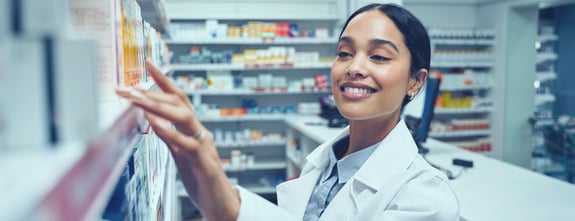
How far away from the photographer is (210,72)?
21.0 ft

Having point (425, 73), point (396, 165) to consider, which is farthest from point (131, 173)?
point (425, 73)

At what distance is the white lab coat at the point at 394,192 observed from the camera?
1384mm

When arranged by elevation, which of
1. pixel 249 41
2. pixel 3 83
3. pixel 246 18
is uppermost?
pixel 246 18

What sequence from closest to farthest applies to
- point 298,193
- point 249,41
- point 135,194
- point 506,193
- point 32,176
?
point 32,176, point 135,194, point 298,193, point 506,193, point 249,41

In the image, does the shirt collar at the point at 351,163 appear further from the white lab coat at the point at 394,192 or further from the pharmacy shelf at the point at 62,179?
the pharmacy shelf at the point at 62,179

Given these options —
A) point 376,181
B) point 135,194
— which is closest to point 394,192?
point 376,181

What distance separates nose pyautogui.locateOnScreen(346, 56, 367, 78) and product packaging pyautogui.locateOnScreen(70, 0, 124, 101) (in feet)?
2.54

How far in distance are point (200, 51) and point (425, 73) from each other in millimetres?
5133

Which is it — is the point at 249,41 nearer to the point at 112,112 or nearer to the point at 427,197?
the point at 427,197

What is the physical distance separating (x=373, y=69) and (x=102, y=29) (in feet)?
2.84

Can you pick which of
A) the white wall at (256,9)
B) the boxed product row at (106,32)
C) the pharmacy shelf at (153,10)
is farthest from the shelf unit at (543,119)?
the boxed product row at (106,32)

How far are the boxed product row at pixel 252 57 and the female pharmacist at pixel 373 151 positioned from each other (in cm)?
453

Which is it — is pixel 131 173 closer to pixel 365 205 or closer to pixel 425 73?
pixel 365 205

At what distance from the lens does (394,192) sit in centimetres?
145
